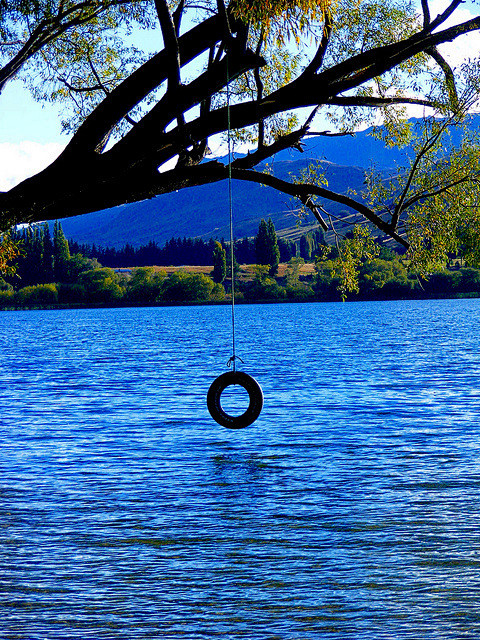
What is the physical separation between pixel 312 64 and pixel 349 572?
876cm

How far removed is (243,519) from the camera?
63.6 feet

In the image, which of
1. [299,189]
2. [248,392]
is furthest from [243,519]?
[299,189]

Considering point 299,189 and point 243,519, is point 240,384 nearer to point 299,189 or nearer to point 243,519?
point 243,519

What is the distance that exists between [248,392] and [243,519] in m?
2.65

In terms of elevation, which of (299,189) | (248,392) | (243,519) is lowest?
(243,519)

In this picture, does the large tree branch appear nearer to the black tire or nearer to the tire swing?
the tire swing

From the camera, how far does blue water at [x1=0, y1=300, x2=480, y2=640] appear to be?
13227 mm

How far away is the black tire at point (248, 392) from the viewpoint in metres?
19.3

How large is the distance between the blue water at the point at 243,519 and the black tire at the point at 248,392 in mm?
1978

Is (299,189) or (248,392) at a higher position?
(299,189)

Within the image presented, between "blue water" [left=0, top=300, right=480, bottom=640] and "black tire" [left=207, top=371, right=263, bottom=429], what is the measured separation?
1.98 metres

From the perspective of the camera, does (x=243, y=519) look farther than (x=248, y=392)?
No

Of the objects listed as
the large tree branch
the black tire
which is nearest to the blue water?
the black tire

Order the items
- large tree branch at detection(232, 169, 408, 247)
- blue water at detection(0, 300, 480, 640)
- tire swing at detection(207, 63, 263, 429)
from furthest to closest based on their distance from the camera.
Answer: tire swing at detection(207, 63, 263, 429)
large tree branch at detection(232, 169, 408, 247)
blue water at detection(0, 300, 480, 640)
